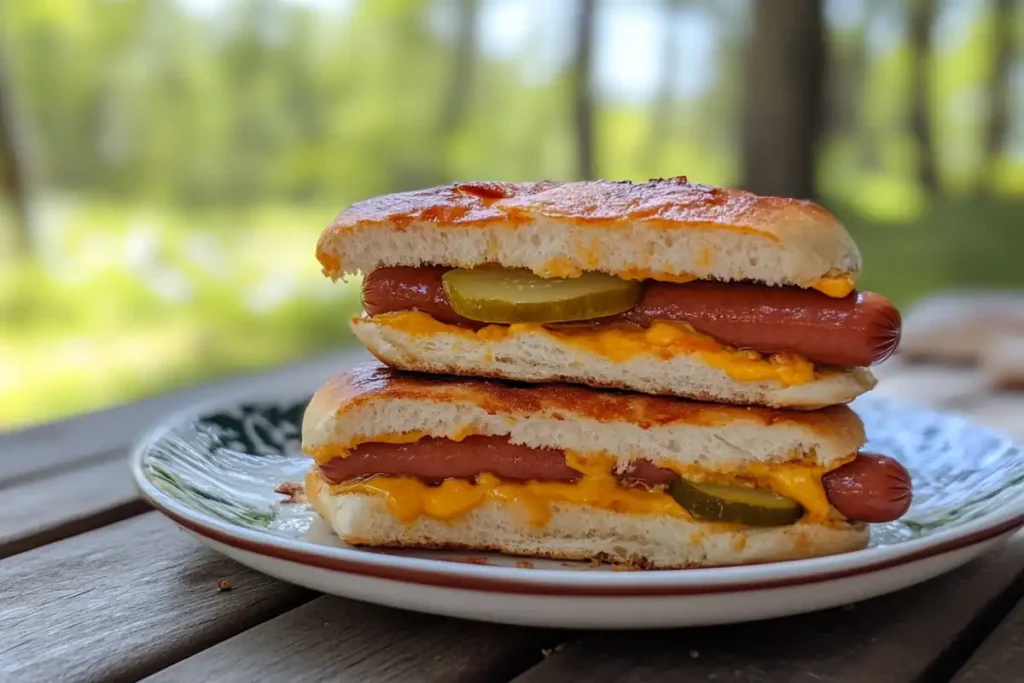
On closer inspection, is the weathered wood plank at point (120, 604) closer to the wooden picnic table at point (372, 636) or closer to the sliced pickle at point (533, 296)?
the wooden picnic table at point (372, 636)

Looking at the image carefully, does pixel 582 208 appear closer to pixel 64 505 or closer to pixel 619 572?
pixel 619 572

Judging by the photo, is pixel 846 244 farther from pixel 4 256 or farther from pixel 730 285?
pixel 4 256

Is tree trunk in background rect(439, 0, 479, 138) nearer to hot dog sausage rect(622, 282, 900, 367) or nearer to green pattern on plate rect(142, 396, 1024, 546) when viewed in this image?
green pattern on plate rect(142, 396, 1024, 546)

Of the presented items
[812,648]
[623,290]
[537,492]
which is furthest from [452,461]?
[812,648]

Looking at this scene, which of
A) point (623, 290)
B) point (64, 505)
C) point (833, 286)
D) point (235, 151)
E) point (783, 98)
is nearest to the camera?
point (833, 286)

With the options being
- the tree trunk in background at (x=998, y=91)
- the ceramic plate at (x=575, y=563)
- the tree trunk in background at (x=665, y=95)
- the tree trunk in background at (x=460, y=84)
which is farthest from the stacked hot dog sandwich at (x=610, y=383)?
the tree trunk in background at (x=998, y=91)
